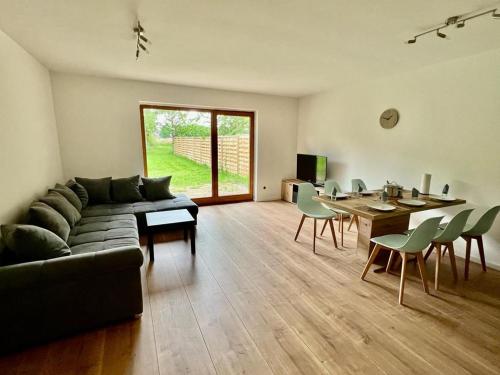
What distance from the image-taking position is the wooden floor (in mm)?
1631

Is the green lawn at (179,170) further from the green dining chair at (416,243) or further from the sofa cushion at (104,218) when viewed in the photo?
the green dining chair at (416,243)

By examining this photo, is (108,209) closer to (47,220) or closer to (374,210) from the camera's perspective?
(47,220)

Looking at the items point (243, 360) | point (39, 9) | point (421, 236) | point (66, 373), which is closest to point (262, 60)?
point (39, 9)

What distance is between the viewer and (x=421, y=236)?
2.23 metres

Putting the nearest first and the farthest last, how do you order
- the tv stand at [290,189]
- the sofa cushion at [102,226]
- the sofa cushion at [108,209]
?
the sofa cushion at [102,226] < the sofa cushion at [108,209] < the tv stand at [290,189]

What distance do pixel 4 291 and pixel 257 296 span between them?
1828 mm

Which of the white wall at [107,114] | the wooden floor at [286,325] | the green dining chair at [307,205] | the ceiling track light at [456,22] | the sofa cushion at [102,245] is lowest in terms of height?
the wooden floor at [286,325]

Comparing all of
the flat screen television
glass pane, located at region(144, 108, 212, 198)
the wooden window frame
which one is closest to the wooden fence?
glass pane, located at region(144, 108, 212, 198)

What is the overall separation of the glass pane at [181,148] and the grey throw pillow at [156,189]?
0.69 m

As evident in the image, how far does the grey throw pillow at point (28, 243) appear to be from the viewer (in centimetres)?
181

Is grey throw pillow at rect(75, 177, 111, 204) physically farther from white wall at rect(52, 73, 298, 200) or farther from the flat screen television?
the flat screen television

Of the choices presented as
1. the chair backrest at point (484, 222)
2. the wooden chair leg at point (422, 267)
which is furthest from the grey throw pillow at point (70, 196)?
the chair backrest at point (484, 222)

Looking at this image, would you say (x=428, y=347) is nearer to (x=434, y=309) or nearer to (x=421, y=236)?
(x=434, y=309)

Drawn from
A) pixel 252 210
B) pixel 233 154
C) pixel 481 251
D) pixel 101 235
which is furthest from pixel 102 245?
pixel 481 251
